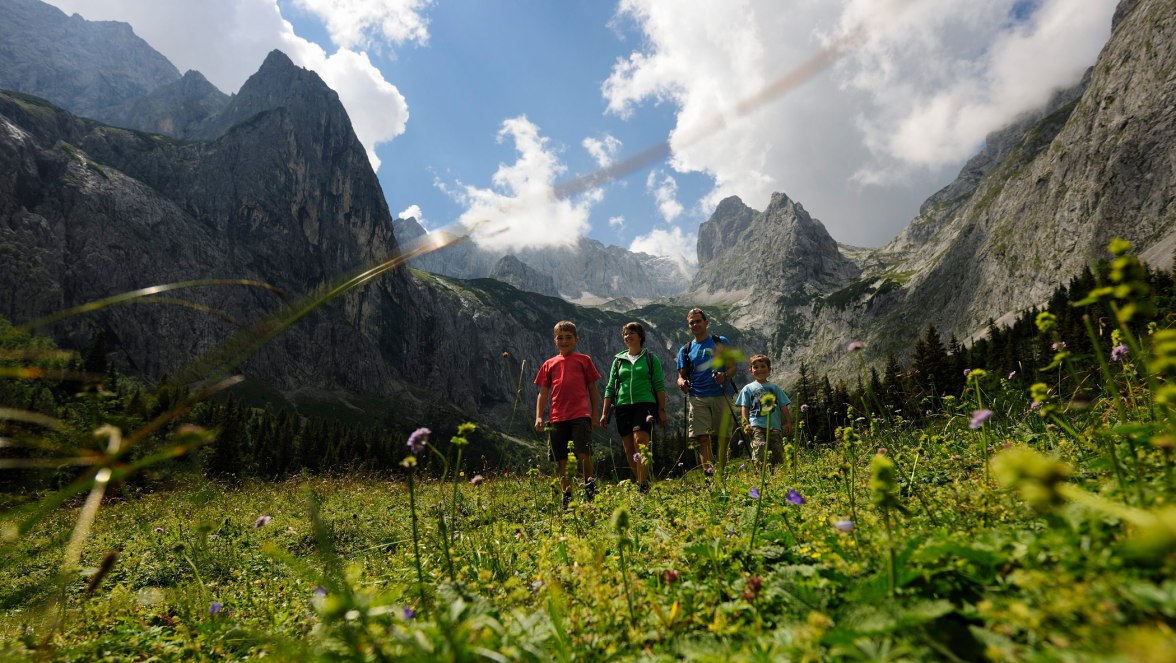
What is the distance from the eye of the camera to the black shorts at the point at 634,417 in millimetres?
8562

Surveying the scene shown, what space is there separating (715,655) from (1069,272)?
569 ft

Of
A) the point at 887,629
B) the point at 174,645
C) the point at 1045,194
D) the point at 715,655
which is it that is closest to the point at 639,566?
the point at 715,655

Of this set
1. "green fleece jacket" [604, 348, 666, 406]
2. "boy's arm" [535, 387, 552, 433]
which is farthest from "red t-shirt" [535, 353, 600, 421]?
"green fleece jacket" [604, 348, 666, 406]

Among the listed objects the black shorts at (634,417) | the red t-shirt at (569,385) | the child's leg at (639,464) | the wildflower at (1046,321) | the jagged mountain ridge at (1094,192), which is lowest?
the child's leg at (639,464)

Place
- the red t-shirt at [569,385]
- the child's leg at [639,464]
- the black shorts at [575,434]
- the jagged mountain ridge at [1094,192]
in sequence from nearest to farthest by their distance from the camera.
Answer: the child's leg at [639,464] → the black shorts at [575,434] → the red t-shirt at [569,385] → the jagged mountain ridge at [1094,192]

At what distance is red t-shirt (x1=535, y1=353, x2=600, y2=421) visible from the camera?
8.38 m

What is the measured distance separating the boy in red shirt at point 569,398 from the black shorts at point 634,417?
0.41m

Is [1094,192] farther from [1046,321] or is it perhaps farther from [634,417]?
[1046,321]

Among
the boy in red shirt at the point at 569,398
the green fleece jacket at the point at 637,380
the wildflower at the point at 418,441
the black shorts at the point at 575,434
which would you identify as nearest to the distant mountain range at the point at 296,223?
the boy in red shirt at the point at 569,398

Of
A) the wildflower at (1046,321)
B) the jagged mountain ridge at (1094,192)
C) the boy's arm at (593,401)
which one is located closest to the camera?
the wildflower at (1046,321)

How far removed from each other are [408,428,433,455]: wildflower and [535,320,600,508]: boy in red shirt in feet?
16.7

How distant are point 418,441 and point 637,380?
6.32m

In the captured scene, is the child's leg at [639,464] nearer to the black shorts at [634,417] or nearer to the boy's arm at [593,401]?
the black shorts at [634,417]

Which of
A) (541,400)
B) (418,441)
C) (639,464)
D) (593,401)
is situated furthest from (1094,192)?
(418,441)
